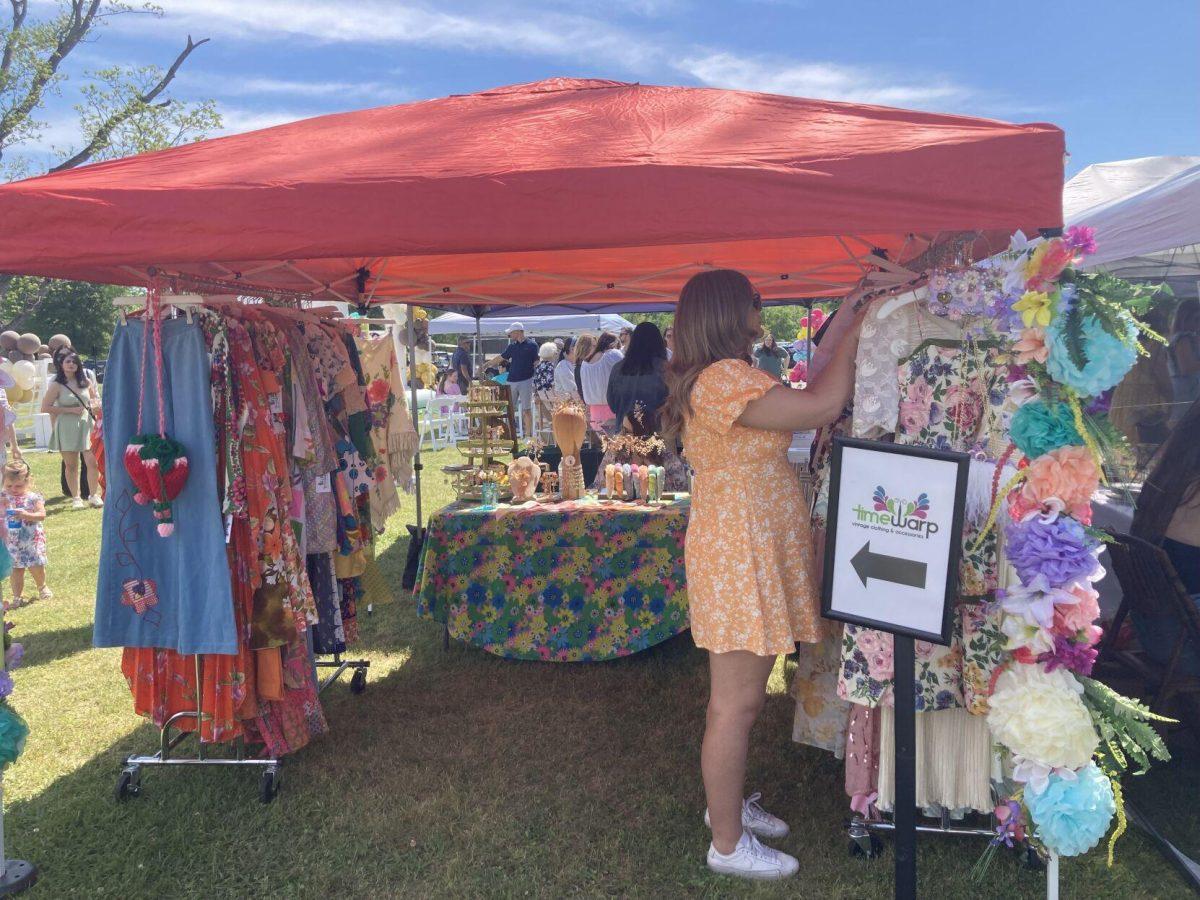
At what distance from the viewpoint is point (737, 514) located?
7.48 ft

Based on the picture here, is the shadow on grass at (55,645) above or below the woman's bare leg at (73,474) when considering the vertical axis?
below

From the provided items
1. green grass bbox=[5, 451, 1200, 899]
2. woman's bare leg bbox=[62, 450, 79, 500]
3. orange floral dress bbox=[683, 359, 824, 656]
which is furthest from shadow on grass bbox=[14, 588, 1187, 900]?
woman's bare leg bbox=[62, 450, 79, 500]

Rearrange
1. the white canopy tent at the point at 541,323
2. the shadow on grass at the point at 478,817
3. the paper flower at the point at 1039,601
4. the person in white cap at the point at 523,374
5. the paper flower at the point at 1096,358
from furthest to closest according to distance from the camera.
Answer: the white canopy tent at the point at 541,323 < the person in white cap at the point at 523,374 < the shadow on grass at the point at 478,817 < the paper flower at the point at 1039,601 < the paper flower at the point at 1096,358

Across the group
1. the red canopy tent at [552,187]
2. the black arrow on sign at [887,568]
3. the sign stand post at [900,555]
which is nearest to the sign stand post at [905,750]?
the sign stand post at [900,555]

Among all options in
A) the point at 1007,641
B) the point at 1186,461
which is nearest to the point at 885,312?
the point at 1007,641

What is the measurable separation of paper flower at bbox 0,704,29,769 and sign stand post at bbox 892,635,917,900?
94.7 inches

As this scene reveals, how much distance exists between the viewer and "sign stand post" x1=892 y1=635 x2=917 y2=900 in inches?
76.6

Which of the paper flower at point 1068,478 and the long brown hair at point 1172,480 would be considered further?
the long brown hair at point 1172,480

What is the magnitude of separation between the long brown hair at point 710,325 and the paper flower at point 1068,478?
30.6 inches

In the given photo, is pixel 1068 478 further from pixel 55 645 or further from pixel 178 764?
pixel 55 645

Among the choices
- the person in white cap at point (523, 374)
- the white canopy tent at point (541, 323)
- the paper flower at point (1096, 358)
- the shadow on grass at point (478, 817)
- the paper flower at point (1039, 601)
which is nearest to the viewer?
the paper flower at point (1096, 358)

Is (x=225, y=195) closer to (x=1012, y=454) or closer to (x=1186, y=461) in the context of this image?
(x=1012, y=454)

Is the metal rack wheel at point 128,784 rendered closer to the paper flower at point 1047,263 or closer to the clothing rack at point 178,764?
the clothing rack at point 178,764

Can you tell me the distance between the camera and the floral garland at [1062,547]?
185cm
